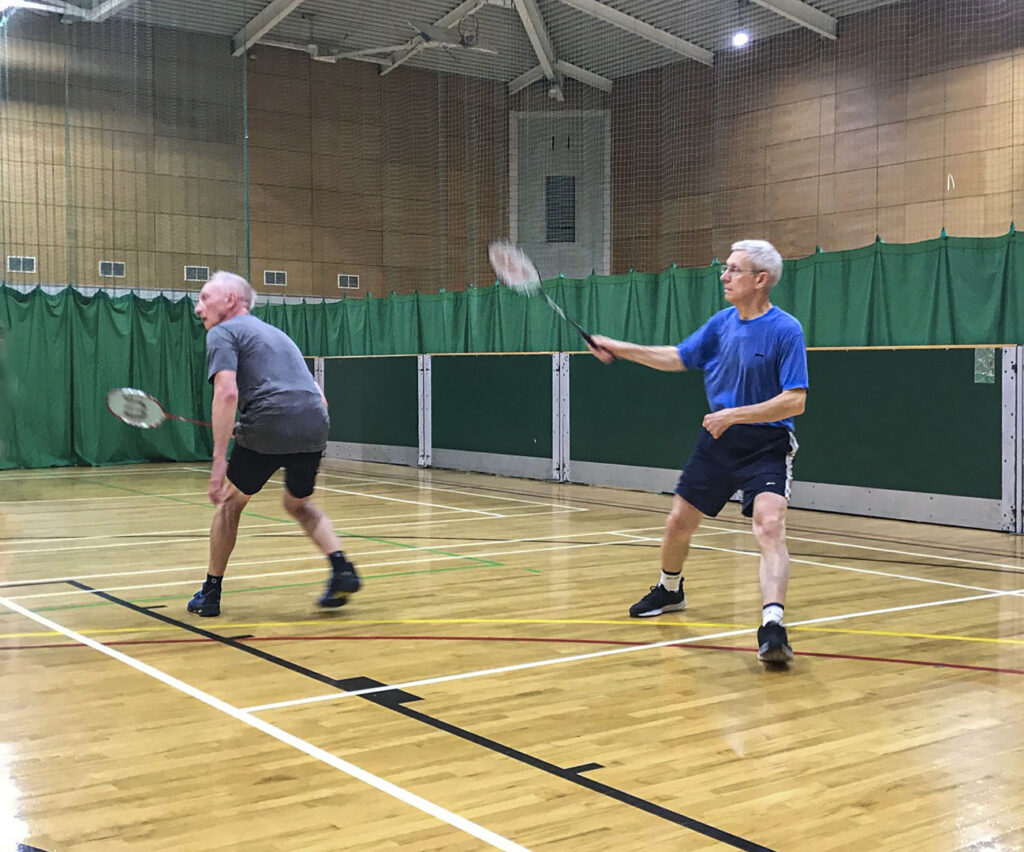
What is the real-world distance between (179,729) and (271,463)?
1932 mm

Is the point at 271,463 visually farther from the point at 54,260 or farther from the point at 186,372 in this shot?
the point at 54,260

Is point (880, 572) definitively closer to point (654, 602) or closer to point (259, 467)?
point (654, 602)

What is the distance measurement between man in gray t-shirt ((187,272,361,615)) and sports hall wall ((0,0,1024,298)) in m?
12.8

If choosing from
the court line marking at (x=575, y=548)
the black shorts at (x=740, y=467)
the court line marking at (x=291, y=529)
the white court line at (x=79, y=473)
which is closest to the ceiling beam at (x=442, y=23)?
the white court line at (x=79, y=473)

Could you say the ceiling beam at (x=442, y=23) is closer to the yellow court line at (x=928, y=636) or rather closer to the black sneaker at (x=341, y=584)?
the black sneaker at (x=341, y=584)

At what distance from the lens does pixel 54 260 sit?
17.9 meters

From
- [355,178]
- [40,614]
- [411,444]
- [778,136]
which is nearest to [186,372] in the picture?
[411,444]

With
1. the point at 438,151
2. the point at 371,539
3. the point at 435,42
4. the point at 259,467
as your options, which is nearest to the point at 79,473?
the point at 371,539

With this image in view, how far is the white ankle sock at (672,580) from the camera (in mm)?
5871

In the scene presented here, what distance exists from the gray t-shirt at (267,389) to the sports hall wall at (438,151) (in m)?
12.9

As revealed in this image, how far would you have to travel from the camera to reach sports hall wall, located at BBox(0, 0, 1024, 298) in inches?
704

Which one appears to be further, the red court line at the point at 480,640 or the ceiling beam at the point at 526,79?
the ceiling beam at the point at 526,79

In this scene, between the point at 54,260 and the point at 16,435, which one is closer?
the point at 16,435

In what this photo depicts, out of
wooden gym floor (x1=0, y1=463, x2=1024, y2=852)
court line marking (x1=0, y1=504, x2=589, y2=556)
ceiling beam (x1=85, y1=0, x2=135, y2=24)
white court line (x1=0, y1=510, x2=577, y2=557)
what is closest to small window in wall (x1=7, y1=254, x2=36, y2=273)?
ceiling beam (x1=85, y1=0, x2=135, y2=24)
